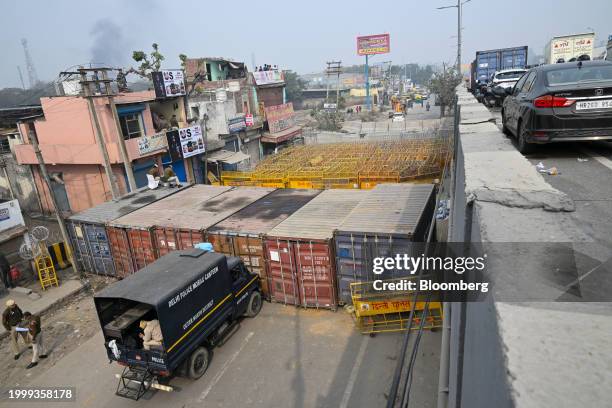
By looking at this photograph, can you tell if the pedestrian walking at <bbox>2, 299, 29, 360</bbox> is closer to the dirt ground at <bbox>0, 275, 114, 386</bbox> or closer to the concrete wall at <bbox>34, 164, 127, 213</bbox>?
the dirt ground at <bbox>0, 275, 114, 386</bbox>

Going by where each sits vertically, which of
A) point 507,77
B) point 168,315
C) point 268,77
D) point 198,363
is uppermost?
point 268,77

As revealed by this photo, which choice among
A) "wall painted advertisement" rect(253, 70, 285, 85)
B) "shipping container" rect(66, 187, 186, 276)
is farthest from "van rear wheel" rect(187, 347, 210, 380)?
"wall painted advertisement" rect(253, 70, 285, 85)

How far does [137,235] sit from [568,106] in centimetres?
1295

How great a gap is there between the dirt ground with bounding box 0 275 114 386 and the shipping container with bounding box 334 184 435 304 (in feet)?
26.0

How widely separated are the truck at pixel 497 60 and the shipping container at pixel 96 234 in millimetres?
21605

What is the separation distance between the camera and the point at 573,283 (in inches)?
71.0

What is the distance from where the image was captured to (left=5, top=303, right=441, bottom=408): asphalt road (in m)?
8.66

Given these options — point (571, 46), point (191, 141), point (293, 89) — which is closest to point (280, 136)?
point (191, 141)

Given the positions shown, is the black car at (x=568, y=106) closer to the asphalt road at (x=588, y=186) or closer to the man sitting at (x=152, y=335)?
the asphalt road at (x=588, y=186)

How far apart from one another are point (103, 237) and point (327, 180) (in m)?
9.99

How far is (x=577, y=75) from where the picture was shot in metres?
5.81

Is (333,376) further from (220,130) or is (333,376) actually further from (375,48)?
(375,48)

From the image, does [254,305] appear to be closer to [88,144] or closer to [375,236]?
[375,236]

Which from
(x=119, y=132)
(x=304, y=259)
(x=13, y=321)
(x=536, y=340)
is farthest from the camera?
(x=119, y=132)
